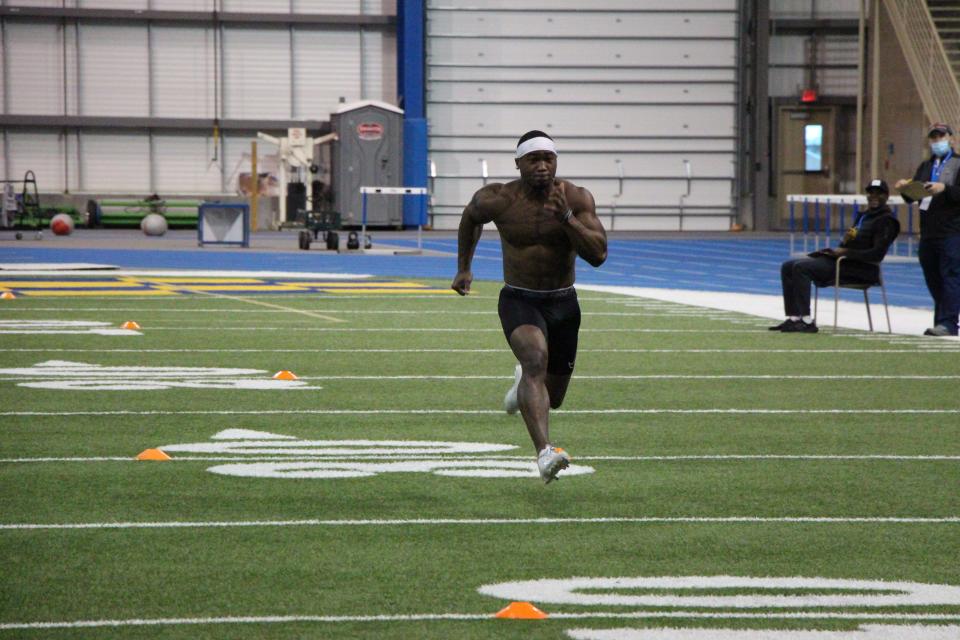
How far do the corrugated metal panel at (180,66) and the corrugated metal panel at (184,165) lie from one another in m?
0.95

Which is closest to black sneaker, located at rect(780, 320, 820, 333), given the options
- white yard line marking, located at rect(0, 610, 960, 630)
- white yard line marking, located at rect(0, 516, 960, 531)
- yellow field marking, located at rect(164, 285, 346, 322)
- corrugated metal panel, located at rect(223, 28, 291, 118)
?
yellow field marking, located at rect(164, 285, 346, 322)

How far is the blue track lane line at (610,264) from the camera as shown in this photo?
25.6 meters

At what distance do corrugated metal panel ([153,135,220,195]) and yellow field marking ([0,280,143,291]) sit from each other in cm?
2538

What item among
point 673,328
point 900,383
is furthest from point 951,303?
point 900,383

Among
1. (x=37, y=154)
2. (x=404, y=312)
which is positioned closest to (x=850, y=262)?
(x=404, y=312)

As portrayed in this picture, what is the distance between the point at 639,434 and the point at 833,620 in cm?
438

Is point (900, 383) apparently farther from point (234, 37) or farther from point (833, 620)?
point (234, 37)

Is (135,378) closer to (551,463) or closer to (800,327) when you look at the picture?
(551,463)

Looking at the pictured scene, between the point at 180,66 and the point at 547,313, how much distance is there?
4139 centimetres

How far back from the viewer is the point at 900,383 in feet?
40.9

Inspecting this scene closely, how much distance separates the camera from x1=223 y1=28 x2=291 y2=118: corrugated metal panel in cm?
4825

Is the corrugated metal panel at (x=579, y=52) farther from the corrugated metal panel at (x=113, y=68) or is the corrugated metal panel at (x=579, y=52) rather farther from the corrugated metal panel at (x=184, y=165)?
the corrugated metal panel at (x=113, y=68)

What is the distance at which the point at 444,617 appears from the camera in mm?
5414

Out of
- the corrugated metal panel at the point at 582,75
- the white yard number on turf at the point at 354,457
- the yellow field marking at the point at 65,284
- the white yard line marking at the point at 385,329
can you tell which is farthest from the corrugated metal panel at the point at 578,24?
the white yard number on turf at the point at 354,457
